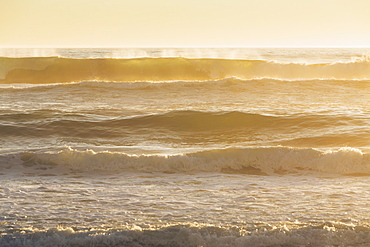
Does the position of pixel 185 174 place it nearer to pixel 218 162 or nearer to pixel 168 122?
pixel 218 162

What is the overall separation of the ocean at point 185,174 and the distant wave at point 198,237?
0.01 metres

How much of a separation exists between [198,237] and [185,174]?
10.2ft

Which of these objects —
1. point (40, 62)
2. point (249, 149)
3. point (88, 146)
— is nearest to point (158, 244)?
point (249, 149)

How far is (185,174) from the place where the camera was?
25.7ft

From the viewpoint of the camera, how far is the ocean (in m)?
4.89

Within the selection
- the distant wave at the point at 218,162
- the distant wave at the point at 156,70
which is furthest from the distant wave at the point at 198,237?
the distant wave at the point at 156,70

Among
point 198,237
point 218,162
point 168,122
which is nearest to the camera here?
point 198,237

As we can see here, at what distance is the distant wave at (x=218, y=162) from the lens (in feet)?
26.5

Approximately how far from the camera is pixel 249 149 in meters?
8.76

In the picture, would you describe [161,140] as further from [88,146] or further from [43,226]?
Answer: [43,226]

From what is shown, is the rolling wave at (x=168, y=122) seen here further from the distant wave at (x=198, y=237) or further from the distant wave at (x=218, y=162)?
the distant wave at (x=198, y=237)

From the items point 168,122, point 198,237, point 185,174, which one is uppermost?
point 198,237

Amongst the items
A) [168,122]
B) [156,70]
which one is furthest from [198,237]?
[156,70]

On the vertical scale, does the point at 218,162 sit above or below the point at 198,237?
below
